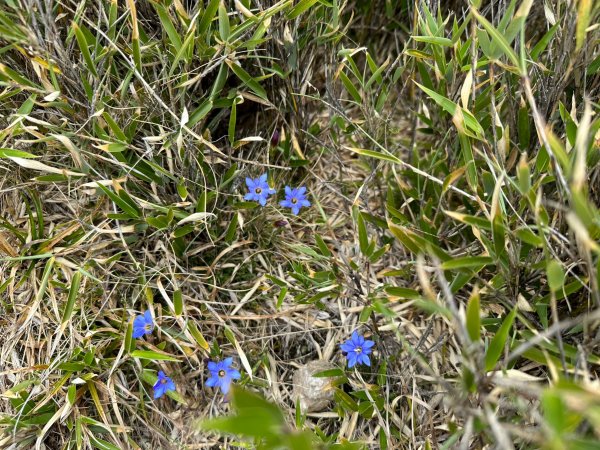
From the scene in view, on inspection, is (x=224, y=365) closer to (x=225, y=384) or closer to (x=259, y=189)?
(x=225, y=384)

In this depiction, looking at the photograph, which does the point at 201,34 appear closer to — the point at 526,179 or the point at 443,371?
the point at 526,179

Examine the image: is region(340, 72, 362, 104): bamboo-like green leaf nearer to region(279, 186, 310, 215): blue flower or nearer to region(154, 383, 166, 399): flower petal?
region(279, 186, 310, 215): blue flower

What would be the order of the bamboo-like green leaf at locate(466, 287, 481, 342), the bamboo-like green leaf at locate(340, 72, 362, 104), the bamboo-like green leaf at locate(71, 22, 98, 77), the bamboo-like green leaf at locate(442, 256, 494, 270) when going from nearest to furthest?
the bamboo-like green leaf at locate(466, 287, 481, 342) → the bamboo-like green leaf at locate(442, 256, 494, 270) → the bamboo-like green leaf at locate(71, 22, 98, 77) → the bamboo-like green leaf at locate(340, 72, 362, 104)

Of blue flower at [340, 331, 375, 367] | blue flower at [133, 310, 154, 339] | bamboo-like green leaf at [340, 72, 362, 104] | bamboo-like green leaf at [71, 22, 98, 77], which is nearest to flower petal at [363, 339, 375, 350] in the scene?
blue flower at [340, 331, 375, 367]

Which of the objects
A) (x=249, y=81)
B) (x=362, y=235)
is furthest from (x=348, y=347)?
(x=249, y=81)

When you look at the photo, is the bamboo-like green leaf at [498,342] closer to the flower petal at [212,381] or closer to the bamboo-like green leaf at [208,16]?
the flower petal at [212,381]

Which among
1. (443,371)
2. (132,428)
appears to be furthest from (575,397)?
(132,428)
